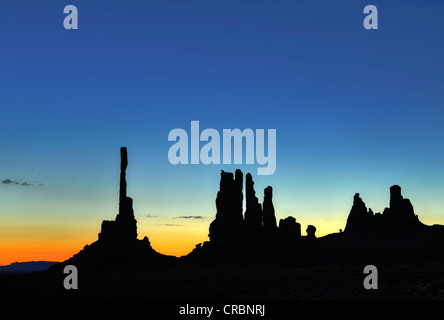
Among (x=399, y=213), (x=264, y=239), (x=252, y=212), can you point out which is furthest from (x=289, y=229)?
(x=399, y=213)

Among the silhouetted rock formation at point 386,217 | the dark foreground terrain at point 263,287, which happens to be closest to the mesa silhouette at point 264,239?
the silhouetted rock formation at point 386,217

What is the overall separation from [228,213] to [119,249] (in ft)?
89.3

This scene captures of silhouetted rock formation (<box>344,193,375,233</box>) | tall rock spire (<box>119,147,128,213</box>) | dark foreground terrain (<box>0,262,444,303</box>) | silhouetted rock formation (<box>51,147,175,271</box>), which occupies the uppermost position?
tall rock spire (<box>119,147,128,213</box>)

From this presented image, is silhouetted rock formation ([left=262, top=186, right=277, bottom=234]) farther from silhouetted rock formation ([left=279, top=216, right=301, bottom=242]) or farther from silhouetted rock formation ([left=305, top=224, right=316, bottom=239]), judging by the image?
silhouetted rock formation ([left=305, top=224, right=316, bottom=239])

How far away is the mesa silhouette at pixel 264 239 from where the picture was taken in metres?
91.1

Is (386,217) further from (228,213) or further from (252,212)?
(228,213)

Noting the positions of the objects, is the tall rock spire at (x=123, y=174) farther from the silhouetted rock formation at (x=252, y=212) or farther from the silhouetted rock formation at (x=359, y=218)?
the silhouetted rock formation at (x=359, y=218)

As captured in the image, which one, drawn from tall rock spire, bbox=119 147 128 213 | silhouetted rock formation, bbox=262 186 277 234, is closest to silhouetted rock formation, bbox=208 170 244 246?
silhouetted rock formation, bbox=262 186 277 234

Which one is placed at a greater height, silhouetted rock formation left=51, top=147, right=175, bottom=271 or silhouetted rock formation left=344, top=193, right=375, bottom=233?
silhouetted rock formation left=344, top=193, right=375, bottom=233

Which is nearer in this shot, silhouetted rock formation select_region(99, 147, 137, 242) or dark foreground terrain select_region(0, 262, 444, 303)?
dark foreground terrain select_region(0, 262, 444, 303)

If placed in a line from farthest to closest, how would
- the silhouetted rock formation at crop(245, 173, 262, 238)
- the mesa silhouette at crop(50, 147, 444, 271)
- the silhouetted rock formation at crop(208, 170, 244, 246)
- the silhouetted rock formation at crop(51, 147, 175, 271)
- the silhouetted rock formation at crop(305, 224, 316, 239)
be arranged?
the silhouetted rock formation at crop(305, 224, 316, 239) < the silhouetted rock formation at crop(245, 173, 262, 238) < the silhouetted rock formation at crop(208, 170, 244, 246) < the mesa silhouette at crop(50, 147, 444, 271) < the silhouetted rock formation at crop(51, 147, 175, 271)

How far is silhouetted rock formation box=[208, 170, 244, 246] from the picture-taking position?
4214 inches
